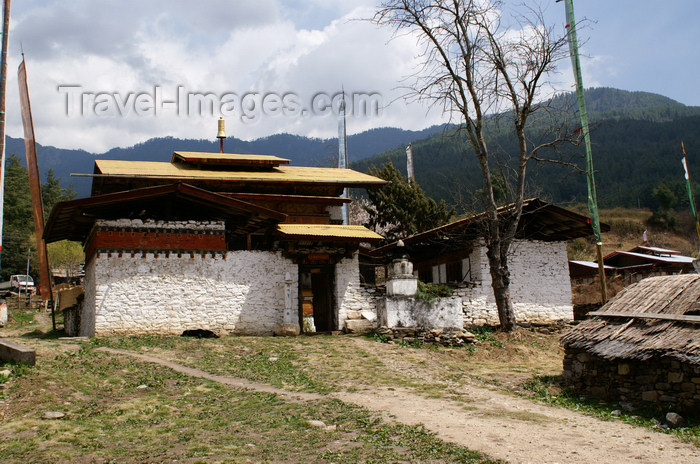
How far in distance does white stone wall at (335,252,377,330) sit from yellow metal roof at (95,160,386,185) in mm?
4638

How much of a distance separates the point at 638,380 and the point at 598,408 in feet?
2.84

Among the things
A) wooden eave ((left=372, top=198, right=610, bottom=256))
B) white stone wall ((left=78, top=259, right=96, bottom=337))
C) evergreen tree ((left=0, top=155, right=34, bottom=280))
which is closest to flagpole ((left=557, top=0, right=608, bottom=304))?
wooden eave ((left=372, top=198, right=610, bottom=256))

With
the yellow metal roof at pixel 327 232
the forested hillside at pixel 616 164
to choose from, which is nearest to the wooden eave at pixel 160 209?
the yellow metal roof at pixel 327 232

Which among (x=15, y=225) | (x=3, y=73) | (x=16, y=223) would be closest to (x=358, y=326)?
(x=3, y=73)

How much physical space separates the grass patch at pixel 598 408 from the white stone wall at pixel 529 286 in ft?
25.3

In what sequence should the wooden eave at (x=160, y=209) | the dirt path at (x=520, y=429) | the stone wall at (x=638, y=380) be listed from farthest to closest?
the wooden eave at (x=160, y=209) < the stone wall at (x=638, y=380) < the dirt path at (x=520, y=429)

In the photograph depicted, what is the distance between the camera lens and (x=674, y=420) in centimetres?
927

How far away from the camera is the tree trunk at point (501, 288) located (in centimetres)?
1958

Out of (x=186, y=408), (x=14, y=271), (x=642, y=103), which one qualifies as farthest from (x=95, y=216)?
(x=642, y=103)

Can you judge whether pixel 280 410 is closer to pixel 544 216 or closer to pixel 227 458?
pixel 227 458

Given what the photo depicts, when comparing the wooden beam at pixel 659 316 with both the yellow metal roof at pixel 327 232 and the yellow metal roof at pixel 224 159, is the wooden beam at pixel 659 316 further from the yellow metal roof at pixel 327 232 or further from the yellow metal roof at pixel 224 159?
the yellow metal roof at pixel 224 159

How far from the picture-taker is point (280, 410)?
10195 millimetres

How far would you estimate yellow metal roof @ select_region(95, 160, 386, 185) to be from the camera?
22.5m

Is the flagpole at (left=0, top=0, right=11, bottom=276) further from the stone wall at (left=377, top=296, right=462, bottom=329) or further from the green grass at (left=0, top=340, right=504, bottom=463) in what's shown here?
the stone wall at (left=377, top=296, right=462, bottom=329)
